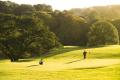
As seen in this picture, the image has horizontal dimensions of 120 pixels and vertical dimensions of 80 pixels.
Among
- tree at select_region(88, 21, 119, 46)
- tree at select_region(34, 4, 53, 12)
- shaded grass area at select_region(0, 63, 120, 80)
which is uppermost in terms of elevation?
tree at select_region(34, 4, 53, 12)

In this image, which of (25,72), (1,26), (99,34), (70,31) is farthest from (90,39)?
(25,72)

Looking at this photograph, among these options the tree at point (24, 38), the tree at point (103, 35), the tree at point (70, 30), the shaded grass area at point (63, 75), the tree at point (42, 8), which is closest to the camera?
the shaded grass area at point (63, 75)

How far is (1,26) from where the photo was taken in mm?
73688

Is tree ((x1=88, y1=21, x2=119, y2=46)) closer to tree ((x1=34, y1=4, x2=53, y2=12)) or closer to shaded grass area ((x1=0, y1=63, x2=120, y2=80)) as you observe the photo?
tree ((x1=34, y1=4, x2=53, y2=12))

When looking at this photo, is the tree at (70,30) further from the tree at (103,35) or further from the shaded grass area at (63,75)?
the shaded grass area at (63,75)

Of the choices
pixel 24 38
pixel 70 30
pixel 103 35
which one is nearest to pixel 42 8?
pixel 70 30

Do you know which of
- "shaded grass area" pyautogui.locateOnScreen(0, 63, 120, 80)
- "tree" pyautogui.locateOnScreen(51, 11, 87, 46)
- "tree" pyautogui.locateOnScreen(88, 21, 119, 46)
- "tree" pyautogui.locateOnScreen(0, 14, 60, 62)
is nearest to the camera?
"shaded grass area" pyautogui.locateOnScreen(0, 63, 120, 80)

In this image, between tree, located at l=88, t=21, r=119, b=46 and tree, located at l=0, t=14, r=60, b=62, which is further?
tree, located at l=88, t=21, r=119, b=46

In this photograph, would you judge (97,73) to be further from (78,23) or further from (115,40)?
(78,23)

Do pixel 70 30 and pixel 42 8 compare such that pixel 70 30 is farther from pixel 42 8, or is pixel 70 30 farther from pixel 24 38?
pixel 24 38

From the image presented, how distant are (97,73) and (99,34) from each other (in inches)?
2246

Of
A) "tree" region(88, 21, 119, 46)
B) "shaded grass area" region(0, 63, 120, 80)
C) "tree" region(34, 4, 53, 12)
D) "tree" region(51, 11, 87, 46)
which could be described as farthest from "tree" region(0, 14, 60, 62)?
"tree" region(34, 4, 53, 12)

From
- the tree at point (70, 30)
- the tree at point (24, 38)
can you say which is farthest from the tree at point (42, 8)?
the tree at point (24, 38)

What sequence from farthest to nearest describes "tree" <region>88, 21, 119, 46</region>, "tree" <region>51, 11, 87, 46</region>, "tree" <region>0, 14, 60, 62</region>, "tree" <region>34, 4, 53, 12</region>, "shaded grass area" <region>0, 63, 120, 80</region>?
1. "tree" <region>34, 4, 53, 12</region>
2. "tree" <region>51, 11, 87, 46</region>
3. "tree" <region>88, 21, 119, 46</region>
4. "tree" <region>0, 14, 60, 62</region>
5. "shaded grass area" <region>0, 63, 120, 80</region>
